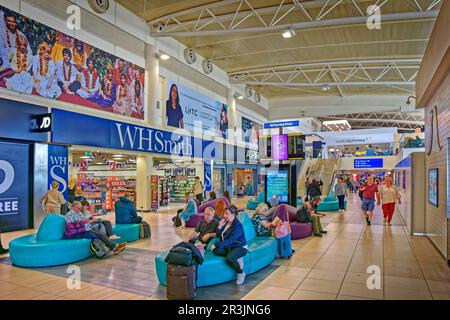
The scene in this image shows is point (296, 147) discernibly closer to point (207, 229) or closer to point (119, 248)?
point (207, 229)

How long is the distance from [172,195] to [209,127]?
437 centimetres

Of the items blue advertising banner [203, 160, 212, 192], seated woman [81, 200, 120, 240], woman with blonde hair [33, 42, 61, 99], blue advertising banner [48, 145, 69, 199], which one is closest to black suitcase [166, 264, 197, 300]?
seated woman [81, 200, 120, 240]

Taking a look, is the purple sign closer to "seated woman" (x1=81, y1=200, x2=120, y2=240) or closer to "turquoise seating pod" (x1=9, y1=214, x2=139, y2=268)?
"seated woman" (x1=81, y1=200, x2=120, y2=240)

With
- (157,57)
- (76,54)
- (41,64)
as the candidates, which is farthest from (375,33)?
(41,64)

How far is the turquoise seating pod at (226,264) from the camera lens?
182 inches

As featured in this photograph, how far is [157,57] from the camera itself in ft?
47.6

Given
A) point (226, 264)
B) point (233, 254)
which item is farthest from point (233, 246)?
point (226, 264)

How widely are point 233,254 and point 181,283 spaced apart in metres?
0.93

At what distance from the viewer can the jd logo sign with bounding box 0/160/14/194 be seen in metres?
9.03

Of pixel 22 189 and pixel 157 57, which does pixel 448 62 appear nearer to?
pixel 22 189

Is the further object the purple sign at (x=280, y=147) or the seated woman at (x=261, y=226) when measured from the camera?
the purple sign at (x=280, y=147)

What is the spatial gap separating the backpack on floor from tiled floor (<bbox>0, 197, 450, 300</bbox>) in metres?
0.14

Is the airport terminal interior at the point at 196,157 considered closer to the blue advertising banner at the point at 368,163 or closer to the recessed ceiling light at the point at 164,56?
the recessed ceiling light at the point at 164,56

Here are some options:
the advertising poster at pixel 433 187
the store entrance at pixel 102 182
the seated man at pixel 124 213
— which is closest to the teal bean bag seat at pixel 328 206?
the advertising poster at pixel 433 187
